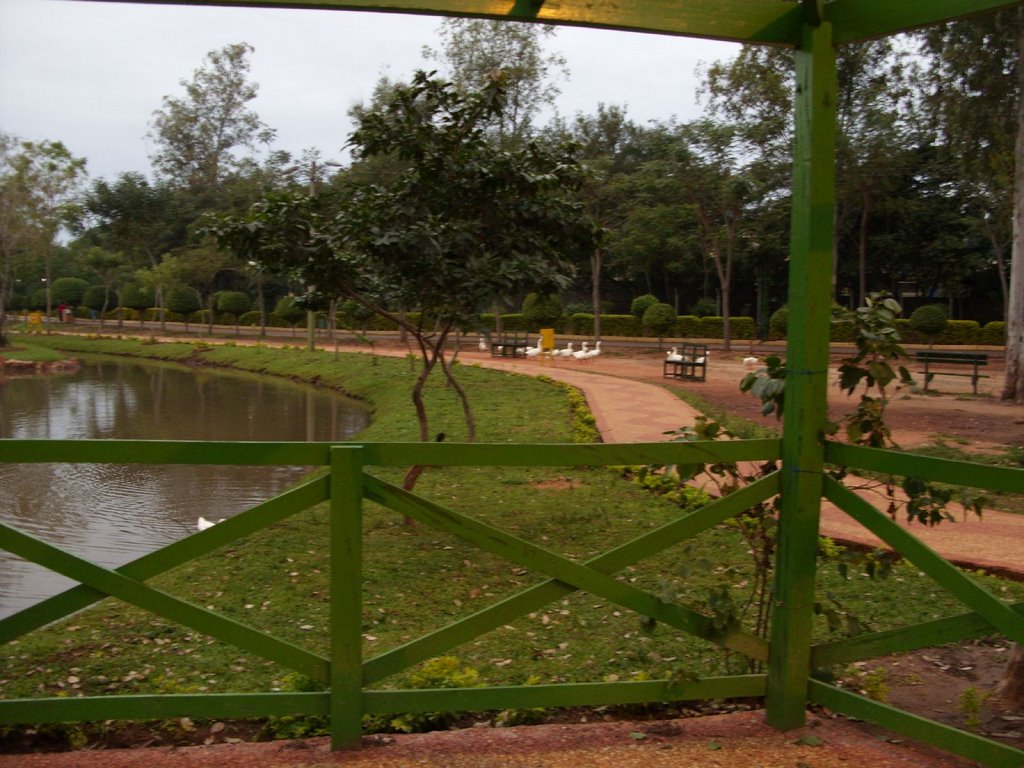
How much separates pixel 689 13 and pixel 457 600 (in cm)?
404

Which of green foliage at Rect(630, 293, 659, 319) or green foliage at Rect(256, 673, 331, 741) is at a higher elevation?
green foliage at Rect(630, 293, 659, 319)

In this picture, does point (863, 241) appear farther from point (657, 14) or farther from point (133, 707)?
point (133, 707)

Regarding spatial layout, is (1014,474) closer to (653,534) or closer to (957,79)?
(653,534)

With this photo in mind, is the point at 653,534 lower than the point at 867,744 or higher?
higher

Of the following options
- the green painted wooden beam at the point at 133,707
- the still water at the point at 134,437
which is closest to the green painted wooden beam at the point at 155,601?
the green painted wooden beam at the point at 133,707

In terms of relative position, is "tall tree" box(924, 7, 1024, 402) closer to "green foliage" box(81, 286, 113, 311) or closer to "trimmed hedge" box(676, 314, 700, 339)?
"trimmed hedge" box(676, 314, 700, 339)

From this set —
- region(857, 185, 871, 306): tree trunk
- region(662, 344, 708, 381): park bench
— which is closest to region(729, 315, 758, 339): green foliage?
region(857, 185, 871, 306): tree trunk

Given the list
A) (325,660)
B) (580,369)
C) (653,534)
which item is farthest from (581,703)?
(580,369)

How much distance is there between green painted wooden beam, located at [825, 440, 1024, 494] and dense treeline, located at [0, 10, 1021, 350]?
16039mm

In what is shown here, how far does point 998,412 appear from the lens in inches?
577

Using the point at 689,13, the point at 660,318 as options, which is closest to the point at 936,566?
the point at 689,13

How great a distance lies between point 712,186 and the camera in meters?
26.1

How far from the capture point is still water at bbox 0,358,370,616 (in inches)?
326

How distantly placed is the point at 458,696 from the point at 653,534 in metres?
0.91
